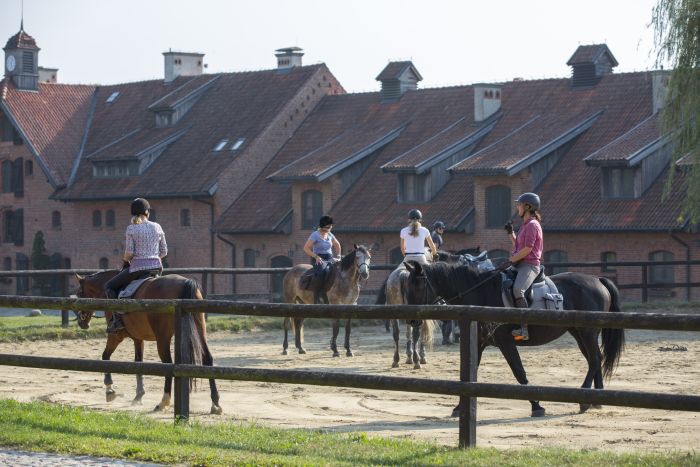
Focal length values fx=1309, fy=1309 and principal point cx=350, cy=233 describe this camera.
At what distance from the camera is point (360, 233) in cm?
4894

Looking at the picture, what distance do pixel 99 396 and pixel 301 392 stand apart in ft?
8.38

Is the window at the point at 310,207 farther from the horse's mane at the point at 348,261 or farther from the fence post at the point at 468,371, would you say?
the fence post at the point at 468,371

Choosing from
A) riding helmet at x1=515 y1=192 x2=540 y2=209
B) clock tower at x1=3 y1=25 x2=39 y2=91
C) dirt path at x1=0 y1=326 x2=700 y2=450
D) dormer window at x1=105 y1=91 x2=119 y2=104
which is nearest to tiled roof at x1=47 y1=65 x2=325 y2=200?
dormer window at x1=105 y1=91 x2=119 y2=104

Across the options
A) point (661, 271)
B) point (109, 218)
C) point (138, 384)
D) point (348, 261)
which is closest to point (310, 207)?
point (109, 218)

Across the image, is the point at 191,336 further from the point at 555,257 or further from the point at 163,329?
the point at 555,257

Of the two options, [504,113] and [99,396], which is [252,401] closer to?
[99,396]

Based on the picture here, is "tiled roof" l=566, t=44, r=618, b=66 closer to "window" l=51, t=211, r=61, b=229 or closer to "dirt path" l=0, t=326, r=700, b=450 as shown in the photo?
"dirt path" l=0, t=326, r=700, b=450

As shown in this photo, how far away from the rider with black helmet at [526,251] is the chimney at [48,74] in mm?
65808

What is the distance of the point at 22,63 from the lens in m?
67.0

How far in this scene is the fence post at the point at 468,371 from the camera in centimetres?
1089

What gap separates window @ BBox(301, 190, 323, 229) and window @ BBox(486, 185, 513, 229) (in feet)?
28.1

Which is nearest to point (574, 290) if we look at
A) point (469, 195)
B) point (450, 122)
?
point (469, 195)

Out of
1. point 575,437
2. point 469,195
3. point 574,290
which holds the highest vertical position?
point 469,195

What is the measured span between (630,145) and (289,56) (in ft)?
77.1
